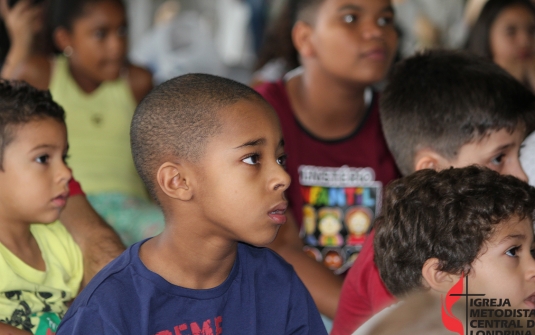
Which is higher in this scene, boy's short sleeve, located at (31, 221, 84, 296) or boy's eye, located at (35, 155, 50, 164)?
boy's eye, located at (35, 155, 50, 164)

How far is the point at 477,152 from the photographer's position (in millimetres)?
1540

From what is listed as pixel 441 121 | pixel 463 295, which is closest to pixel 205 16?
pixel 441 121

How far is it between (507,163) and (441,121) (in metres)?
0.17

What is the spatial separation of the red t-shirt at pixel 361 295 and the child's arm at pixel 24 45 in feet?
4.90

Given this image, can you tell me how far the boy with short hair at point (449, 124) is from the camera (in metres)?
1.47

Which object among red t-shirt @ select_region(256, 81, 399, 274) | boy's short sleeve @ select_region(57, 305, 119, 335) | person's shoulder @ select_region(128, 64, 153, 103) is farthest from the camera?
person's shoulder @ select_region(128, 64, 153, 103)

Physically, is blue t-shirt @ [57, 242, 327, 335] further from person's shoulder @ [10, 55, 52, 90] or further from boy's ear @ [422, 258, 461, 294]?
person's shoulder @ [10, 55, 52, 90]

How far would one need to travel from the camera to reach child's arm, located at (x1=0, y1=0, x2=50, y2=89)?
97.5 inches

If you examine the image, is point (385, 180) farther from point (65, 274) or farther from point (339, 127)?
point (65, 274)

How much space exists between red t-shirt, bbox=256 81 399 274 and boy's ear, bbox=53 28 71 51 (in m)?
1.01

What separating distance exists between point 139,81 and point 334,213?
1148mm

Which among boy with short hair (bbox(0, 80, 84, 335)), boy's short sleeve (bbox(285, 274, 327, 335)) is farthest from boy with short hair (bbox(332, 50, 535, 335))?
boy with short hair (bbox(0, 80, 84, 335))

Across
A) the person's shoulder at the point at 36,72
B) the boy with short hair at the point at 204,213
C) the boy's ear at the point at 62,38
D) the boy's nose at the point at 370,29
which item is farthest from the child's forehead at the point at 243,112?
the boy's ear at the point at 62,38

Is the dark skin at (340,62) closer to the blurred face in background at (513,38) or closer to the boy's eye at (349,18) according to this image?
the boy's eye at (349,18)
